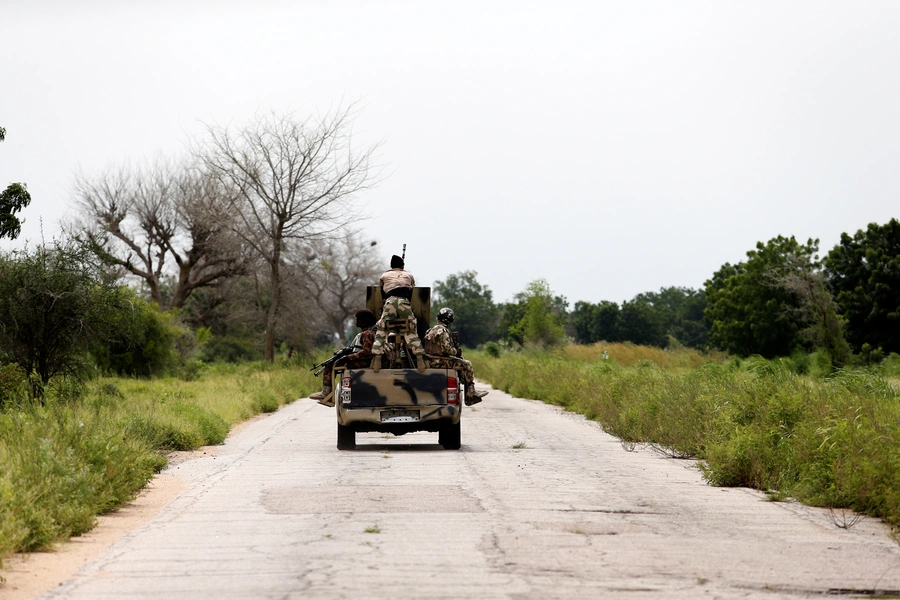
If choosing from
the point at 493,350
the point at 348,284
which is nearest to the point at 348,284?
the point at 348,284

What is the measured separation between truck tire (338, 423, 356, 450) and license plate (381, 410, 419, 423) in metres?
0.70

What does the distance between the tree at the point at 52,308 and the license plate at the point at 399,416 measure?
909cm

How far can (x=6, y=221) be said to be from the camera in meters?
27.3

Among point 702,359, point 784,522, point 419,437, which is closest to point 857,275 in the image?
point 702,359

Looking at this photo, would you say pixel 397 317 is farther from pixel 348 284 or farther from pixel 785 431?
pixel 348 284

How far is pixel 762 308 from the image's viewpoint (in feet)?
232

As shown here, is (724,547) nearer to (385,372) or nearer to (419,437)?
(385,372)

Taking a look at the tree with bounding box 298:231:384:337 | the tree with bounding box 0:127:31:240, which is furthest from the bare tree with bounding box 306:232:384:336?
the tree with bounding box 0:127:31:240

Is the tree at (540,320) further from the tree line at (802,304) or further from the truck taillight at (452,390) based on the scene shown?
the truck taillight at (452,390)

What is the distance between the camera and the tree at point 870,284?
5453 cm

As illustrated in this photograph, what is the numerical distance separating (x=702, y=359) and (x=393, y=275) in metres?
33.5

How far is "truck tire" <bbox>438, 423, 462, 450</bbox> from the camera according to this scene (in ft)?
54.7

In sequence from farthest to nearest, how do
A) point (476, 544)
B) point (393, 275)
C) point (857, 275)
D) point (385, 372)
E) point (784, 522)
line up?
point (857, 275) → point (393, 275) → point (385, 372) → point (784, 522) → point (476, 544)

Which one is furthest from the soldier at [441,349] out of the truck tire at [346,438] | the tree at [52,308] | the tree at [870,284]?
the tree at [870,284]
